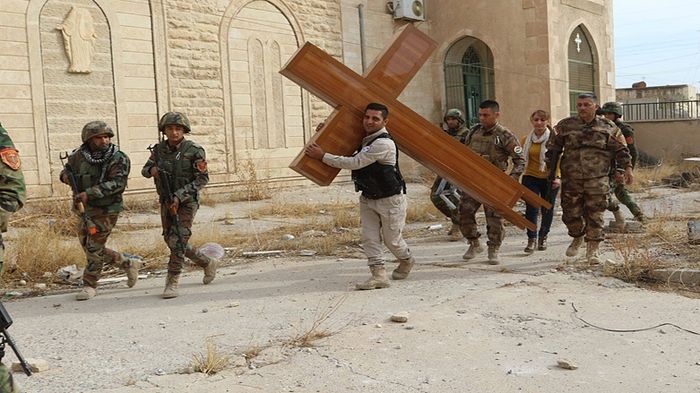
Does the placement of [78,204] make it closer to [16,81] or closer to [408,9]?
[16,81]

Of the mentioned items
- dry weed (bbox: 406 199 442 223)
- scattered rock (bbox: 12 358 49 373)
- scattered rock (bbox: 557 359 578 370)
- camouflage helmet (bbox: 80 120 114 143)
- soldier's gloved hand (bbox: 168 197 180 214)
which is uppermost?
camouflage helmet (bbox: 80 120 114 143)

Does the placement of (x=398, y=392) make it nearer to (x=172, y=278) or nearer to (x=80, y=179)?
(x=172, y=278)

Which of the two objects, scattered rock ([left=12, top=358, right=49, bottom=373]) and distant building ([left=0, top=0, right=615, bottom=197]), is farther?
distant building ([left=0, top=0, right=615, bottom=197])

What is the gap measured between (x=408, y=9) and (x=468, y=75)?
2.73 metres

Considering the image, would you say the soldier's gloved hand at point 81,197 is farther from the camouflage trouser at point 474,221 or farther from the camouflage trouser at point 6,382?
the camouflage trouser at point 474,221

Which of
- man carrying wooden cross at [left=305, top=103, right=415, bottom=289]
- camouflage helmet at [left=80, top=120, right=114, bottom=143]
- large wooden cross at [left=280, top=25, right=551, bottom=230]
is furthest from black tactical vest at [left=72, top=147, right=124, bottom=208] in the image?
man carrying wooden cross at [left=305, top=103, right=415, bottom=289]

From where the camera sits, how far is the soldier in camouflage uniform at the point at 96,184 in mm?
5730

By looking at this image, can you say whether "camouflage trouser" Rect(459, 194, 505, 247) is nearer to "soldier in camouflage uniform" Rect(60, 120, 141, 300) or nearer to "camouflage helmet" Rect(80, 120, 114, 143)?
"soldier in camouflage uniform" Rect(60, 120, 141, 300)

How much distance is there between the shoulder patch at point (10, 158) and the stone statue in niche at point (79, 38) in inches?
350

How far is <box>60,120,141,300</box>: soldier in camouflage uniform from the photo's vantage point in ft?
18.8

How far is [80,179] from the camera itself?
18.9ft

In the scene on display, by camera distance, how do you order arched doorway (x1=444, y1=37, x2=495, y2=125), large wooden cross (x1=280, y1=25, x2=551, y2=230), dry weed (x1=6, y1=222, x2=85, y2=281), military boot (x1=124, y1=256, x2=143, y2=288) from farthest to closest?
arched doorway (x1=444, y1=37, x2=495, y2=125)
dry weed (x1=6, y1=222, x2=85, y2=281)
military boot (x1=124, y1=256, x2=143, y2=288)
large wooden cross (x1=280, y1=25, x2=551, y2=230)

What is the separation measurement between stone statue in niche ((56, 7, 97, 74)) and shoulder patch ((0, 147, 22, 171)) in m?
8.90

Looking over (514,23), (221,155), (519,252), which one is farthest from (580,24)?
(519,252)
